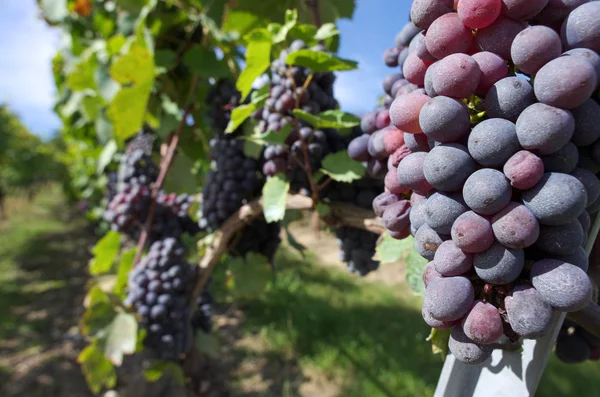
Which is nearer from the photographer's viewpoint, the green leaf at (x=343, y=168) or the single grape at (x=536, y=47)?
the single grape at (x=536, y=47)

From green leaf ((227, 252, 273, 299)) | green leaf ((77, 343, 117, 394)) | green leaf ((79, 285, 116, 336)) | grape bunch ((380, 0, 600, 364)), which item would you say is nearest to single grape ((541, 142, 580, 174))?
grape bunch ((380, 0, 600, 364))

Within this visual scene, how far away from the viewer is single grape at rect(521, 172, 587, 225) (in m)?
0.43

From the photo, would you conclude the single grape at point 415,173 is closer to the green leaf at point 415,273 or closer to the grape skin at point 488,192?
the grape skin at point 488,192

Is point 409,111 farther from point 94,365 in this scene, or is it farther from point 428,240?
point 94,365

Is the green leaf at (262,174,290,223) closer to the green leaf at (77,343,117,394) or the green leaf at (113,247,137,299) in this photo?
the green leaf at (113,247,137,299)

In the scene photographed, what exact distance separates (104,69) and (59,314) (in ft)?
14.2

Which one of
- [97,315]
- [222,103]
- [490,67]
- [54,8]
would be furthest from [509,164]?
[54,8]

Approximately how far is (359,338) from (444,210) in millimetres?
4065

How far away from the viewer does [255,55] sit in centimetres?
101

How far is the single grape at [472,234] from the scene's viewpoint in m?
0.46

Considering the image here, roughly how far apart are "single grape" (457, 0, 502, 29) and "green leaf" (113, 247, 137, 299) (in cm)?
166

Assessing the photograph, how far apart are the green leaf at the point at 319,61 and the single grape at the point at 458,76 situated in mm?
530

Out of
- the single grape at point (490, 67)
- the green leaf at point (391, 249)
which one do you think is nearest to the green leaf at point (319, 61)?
the green leaf at point (391, 249)

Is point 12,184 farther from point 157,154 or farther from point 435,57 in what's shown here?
point 435,57
